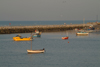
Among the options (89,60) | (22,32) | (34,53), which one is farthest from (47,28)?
(89,60)

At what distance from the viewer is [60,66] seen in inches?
1385

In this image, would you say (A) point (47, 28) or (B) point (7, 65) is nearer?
(B) point (7, 65)

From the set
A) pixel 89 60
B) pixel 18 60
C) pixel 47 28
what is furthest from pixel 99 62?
pixel 47 28

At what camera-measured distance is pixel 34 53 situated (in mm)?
45781

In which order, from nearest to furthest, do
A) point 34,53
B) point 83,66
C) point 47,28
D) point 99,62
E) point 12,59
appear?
point 83,66, point 99,62, point 12,59, point 34,53, point 47,28

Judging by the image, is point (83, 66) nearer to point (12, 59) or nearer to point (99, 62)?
point (99, 62)

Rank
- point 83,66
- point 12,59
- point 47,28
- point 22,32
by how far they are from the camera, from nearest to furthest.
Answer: point 83,66 → point 12,59 → point 22,32 → point 47,28

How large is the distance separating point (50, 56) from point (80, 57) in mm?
5373

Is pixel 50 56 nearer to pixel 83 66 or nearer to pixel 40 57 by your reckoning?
pixel 40 57

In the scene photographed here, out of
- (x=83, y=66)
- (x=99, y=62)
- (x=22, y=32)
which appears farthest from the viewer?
(x=22, y=32)

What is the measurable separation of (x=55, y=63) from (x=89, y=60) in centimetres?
608

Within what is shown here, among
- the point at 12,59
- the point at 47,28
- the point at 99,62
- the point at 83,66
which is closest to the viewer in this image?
the point at 83,66

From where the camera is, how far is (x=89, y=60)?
39312 mm

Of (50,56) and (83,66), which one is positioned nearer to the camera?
(83,66)
